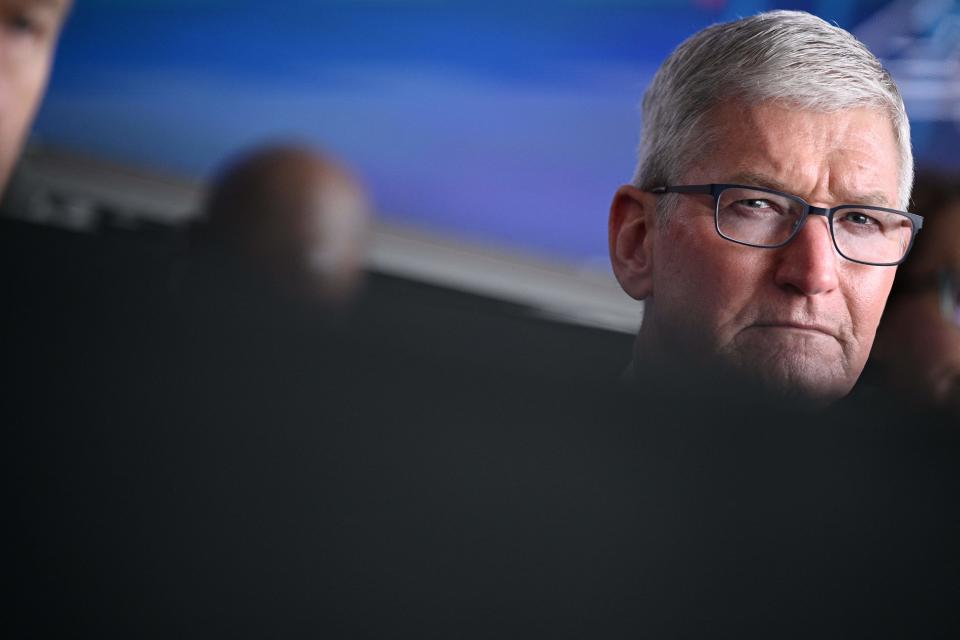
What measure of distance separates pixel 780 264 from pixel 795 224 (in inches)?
1.2

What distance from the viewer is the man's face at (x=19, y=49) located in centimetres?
38

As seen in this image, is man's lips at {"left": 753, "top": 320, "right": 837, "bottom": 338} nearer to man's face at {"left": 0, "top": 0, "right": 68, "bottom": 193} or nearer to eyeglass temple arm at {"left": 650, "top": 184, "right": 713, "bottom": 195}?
eyeglass temple arm at {"left": 650, "top": 184, "right": 713, "bottom": 195}

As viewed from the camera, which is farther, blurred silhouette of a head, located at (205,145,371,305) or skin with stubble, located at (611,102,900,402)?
skin with stubble, located at (611,102,900,402)

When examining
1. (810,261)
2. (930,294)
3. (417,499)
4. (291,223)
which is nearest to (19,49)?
(291,223)

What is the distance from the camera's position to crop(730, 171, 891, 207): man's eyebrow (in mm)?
697

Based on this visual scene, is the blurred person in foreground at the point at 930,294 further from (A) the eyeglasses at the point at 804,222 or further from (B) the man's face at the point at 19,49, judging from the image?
(B) the man's face at the point at 19,49

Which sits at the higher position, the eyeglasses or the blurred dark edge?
the eyeglasses

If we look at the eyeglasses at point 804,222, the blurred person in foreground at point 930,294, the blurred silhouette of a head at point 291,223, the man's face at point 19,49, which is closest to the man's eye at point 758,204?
the eyeglasses at point 804,222

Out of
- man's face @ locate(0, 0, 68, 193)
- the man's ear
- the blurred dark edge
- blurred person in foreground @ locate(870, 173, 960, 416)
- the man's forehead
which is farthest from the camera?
the man's ear

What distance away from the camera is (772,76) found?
0.74 m

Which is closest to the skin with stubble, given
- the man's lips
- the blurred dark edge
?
the man's lips

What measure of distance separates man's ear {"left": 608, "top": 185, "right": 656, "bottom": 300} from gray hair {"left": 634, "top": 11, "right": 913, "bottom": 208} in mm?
26

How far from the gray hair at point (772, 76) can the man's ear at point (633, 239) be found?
0.03 m

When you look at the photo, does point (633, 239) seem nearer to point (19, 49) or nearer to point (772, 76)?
point (772, 76)
